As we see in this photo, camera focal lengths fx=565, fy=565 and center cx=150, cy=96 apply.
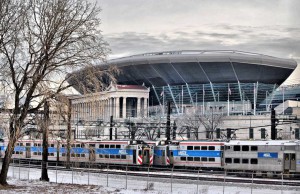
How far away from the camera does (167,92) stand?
180 metres

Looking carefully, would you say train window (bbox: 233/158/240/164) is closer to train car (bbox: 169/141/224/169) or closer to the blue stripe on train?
train car (bbox: 169/141/224/169)

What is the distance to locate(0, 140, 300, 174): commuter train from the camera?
53.7m

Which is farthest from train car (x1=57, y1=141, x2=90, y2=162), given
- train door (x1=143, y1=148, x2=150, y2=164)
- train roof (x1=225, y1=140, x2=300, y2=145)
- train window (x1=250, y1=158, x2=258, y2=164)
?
train window (x1=250, y1=158, x2=258, y2=164)

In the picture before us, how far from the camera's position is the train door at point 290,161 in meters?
52.9

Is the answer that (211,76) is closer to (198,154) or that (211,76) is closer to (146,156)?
(146,156)

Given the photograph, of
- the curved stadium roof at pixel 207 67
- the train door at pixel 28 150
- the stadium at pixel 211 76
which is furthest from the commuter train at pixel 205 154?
the curved stadium roof at pixel 207 67

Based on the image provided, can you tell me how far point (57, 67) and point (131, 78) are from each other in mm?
147839

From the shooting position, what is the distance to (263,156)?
55.1 m

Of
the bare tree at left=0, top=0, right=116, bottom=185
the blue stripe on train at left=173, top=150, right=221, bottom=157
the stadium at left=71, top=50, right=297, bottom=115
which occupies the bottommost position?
the blue stripe on train at left=173, top=150, right=221, bottom=157

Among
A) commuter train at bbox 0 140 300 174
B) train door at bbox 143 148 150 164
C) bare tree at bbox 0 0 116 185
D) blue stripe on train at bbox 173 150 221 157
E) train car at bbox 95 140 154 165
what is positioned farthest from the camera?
train door at bbox 143 148 150 164

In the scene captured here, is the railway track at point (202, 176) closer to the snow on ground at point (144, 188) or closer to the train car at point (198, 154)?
the snow on ground at point (144, 188)

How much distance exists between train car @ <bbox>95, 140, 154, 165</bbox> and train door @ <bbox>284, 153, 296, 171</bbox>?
58.4ft

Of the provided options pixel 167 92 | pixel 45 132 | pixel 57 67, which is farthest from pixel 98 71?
pixel 167 92

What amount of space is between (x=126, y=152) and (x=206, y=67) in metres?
103
